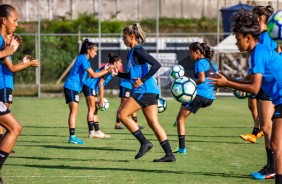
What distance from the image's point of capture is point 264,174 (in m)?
9.70

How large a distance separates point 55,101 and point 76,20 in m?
10.7

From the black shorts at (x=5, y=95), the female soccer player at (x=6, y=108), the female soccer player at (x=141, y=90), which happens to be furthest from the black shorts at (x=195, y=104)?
the female soccer player at (x=6, y=108)

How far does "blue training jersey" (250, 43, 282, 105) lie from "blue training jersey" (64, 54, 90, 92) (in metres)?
6.70

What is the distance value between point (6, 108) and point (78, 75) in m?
5.98

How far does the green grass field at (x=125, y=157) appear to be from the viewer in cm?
967

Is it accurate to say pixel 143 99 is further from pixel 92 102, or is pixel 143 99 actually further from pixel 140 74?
pixel 92 102

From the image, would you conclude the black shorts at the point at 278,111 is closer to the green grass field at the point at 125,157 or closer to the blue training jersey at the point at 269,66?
the blue training jersey at the point at 269,66

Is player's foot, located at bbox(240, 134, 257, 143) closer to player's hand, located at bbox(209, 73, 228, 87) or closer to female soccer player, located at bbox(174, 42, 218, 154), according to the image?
female soccer player, located at bbox(174, 42, 218, 154)

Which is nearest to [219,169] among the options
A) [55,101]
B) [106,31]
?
[55,101]

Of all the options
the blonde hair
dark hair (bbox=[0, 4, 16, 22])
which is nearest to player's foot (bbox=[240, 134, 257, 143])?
the blonde hair

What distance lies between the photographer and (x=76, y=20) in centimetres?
3872

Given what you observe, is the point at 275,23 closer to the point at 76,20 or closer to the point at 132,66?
the point at 132,66

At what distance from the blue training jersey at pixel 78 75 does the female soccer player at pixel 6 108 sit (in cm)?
457

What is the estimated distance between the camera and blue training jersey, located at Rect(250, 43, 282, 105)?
796cm
